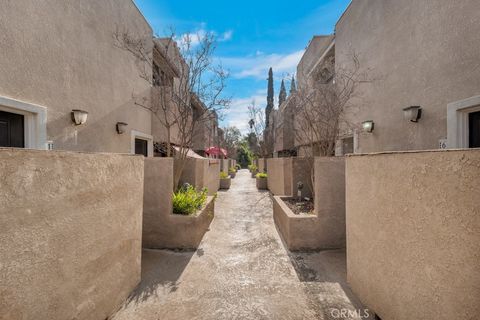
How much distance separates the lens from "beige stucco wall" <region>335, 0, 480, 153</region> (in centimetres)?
531

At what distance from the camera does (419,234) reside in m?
2.12

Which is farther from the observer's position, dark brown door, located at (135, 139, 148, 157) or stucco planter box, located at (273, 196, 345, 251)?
dark brown door, located at (135, 139, 148, 157)

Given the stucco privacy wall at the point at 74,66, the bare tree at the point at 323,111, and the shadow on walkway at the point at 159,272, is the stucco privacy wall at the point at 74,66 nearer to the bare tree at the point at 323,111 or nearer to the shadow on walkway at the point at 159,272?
the shadow on walkway at the point at 159,272

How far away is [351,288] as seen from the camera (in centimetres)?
354

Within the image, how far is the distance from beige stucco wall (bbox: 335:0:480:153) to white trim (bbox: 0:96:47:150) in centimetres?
1056

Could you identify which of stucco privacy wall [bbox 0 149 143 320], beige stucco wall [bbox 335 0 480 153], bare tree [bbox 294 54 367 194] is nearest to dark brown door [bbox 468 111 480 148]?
beige stucco wall [bbox 335 0 480 153]

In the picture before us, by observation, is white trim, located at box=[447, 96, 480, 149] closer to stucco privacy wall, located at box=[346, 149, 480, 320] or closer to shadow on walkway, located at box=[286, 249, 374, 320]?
shadow on walkway, located at box=[286, 249, 374, 320]

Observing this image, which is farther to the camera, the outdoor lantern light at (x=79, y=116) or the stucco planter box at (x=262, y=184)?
the stucco planter box at (x=262, y=184)

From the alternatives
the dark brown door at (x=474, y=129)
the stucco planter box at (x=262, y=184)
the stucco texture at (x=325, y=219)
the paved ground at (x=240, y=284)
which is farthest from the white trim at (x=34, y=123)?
the stucco planter box at (x=262, y=184)

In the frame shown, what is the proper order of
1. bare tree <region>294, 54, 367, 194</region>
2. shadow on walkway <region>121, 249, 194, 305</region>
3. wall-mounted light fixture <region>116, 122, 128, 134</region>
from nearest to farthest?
shadow on walkway <region>121, 249, 194, 305</region> < bare tree <region>294, 54, 367, 194</region> < wall-mounted light fixture <region>116, 122, 128, 134</region>

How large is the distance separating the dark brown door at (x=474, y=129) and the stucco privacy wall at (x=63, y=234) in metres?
7.97

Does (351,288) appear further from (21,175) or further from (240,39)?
(240,39)

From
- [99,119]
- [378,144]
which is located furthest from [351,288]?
[99,119]

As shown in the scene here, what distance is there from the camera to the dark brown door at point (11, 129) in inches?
190
